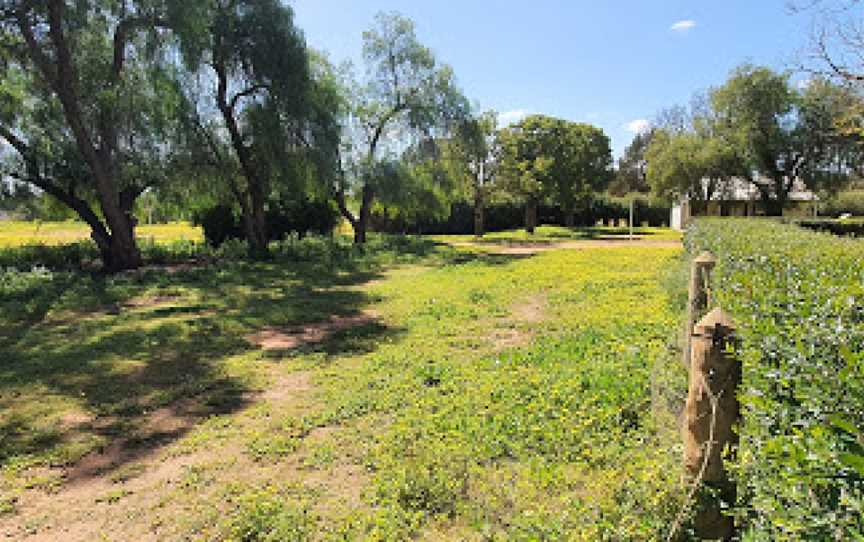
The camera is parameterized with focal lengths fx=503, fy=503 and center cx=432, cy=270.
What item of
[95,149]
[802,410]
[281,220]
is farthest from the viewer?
[281,220]

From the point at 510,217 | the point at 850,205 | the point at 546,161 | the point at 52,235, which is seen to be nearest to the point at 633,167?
the point at 850,205

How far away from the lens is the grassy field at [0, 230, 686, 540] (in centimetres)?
306

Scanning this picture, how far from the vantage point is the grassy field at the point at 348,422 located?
306 cm

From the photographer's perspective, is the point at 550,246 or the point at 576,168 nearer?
the point at 550,246

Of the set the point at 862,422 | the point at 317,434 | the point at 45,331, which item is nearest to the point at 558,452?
the point at 317,434

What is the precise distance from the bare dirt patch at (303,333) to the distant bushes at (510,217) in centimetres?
1840

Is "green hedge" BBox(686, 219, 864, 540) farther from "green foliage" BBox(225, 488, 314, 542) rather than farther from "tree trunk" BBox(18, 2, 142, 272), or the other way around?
"tree trunk" BBox(18, 2, 142, 272)

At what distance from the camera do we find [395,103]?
20.5m

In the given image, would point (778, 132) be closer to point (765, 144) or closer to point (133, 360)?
point (765, 144)

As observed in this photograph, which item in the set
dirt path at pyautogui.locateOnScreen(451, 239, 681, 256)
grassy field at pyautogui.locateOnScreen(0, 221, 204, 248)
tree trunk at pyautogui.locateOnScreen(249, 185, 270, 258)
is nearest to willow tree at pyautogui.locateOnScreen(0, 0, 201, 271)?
tree trunk at pyautogui.locateOnScreen(249, 185, 270, 258)

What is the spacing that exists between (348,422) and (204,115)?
14.8 metres

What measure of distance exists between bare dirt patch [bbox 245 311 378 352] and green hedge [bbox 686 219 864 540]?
5886mm

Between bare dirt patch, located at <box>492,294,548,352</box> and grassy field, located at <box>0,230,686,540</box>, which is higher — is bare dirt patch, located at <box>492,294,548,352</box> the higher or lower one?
the higher one

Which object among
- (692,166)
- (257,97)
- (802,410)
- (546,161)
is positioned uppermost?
(257,97)
